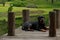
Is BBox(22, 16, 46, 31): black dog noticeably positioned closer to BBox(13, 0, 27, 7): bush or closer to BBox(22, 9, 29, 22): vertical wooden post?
BBox(22, 9, 29, 22): vertical wooden post

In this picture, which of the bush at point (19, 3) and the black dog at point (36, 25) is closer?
the black dog at point (36, 25)

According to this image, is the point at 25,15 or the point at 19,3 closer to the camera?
the point at 25,15

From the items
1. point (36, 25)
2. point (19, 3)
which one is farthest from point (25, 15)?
point (19, 3)

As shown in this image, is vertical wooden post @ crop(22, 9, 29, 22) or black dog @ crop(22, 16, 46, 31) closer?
black dog @ crop(22, 16, 46, 31)

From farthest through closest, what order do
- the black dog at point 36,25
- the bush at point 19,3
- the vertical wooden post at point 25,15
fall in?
the bush at point 19,3 → the vertical wooden post at point 25,15 → the black dog at point 36,25

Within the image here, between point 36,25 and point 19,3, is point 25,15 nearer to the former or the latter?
point 36,25

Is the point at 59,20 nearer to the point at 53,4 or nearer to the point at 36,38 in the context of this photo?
the point at 36,38

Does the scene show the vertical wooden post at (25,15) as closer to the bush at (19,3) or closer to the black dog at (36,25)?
the black dog at (36,25)

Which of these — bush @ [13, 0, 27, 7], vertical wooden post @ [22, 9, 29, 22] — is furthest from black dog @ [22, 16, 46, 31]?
bush @ [13, 0, 27, 7]

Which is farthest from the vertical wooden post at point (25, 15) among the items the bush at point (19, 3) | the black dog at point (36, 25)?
the bush at point (19, 3)

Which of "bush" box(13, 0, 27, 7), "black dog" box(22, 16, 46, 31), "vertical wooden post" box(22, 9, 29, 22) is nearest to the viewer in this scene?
"black dog" box(22, 16, 46, 31)

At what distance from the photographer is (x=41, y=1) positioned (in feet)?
92.0

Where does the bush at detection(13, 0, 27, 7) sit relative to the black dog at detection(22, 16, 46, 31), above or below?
above

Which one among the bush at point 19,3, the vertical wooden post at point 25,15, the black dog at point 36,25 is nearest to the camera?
the black dog at point 36,25
